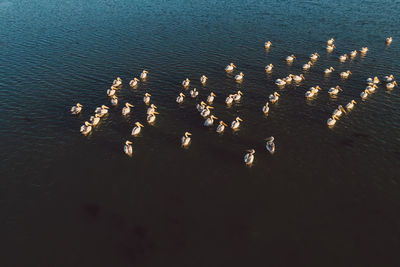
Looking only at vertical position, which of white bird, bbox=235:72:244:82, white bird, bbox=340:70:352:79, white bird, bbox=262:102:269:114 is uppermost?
white bird, bbox=340:70:352:79

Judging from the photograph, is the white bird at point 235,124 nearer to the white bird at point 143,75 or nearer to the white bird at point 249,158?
the white bird at point 249,158

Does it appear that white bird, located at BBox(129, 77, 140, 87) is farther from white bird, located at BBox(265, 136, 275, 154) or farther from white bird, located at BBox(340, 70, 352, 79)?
white bird, located at BBox(340, 70, 352, 79)

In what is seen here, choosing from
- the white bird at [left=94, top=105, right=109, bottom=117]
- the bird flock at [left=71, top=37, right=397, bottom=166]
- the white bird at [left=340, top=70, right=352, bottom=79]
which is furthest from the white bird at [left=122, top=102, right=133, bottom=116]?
the white bird at [left=340, top=70, right=352, bottom=79]

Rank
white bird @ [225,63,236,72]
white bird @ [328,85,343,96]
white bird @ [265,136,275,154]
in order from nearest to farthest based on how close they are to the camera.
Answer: white bird @ [265,136,275,154] → white bird @ [328,85,343,96] → white bird @ [225,63,236,72]

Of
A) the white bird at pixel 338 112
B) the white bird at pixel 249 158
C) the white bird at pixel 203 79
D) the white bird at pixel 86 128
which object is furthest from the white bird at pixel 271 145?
the white bird at pixel 86 128

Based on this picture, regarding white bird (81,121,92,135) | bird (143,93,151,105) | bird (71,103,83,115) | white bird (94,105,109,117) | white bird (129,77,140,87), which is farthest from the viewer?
white bird (129,77,140,87)

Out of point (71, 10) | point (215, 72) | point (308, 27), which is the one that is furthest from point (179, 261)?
point (71, 10)

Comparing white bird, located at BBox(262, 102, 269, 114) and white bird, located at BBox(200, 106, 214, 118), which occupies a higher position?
white bird, located at BBox(262, 102, 269, 114)

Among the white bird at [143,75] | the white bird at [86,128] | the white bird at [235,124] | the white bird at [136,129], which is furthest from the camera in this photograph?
the white bird at [143,75]
